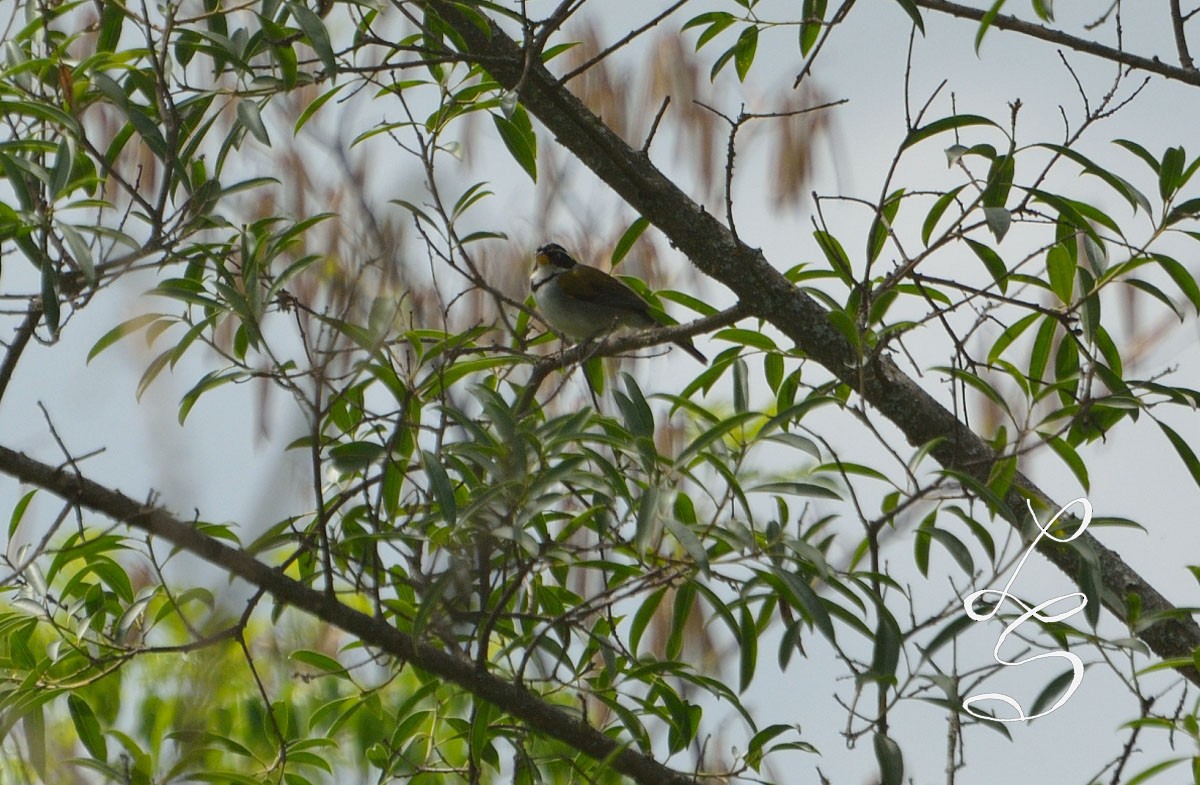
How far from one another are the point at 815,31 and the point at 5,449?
6.28 feet

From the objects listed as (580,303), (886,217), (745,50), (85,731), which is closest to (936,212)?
(886,217)

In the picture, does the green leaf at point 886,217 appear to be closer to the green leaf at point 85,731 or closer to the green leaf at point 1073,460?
the green leaf at point 1073,460

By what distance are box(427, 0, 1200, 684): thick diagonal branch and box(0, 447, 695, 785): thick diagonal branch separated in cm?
91

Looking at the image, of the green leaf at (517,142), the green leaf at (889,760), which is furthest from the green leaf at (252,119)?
the green leaf at (889,760)

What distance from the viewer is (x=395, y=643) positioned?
2.05 meters

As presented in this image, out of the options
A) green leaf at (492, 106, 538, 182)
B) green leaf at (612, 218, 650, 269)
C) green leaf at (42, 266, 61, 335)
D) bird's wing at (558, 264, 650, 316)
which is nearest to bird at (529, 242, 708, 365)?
bird's wing at (558, 264, 650, 316)

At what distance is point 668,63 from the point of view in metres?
4.75

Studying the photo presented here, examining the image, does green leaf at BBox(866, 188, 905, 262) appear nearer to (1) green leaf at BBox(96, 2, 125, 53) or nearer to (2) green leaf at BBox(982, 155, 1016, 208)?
(2) green leaf at BBox(982, 155, 1016, 208)

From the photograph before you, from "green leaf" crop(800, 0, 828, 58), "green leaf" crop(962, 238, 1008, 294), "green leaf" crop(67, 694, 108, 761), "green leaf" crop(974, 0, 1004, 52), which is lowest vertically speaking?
"green leaf" crop(67, 694, 108, 761)

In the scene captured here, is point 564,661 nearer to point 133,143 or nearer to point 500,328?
point 500,328

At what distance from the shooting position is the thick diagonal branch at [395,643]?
1915mm

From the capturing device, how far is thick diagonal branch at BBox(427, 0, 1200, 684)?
8.54 feet

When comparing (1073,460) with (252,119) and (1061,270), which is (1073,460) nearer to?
(1061,270)

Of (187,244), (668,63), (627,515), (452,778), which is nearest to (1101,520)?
(627,515)
